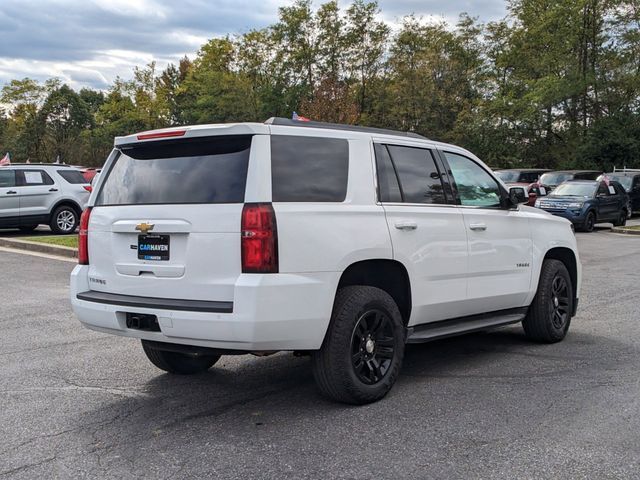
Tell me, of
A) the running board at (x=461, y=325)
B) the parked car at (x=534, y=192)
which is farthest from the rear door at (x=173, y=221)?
the parked car at (x=534, y=192)

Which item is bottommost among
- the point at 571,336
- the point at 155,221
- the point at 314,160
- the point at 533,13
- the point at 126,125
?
the point at 571,336

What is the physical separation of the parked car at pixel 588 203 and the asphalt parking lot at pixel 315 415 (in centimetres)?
1469

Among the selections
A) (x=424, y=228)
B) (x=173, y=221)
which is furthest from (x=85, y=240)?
(x=424, y=228)

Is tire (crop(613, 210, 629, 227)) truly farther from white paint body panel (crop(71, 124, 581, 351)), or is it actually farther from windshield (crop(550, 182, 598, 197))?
white paint body panel (crop(71, 124, 581, 351))

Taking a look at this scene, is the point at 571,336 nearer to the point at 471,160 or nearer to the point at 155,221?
the point at 471,160

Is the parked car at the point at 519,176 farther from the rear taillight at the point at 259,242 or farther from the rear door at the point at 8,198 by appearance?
the rear taillight at the point at 259,242

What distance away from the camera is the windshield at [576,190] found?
2188 cm

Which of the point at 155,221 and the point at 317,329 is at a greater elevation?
the point at 155,221

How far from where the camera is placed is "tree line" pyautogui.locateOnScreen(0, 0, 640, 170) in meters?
38.9

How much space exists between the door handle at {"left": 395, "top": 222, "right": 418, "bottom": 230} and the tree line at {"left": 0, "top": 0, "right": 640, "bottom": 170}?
113ft

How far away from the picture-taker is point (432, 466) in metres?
3.81

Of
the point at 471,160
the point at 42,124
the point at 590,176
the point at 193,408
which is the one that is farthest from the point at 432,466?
the point at 42,124

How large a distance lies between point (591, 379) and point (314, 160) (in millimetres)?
2716

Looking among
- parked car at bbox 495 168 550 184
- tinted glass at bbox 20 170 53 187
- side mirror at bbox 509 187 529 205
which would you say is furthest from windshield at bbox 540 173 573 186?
side mirror at bbox 509 187 529 205
